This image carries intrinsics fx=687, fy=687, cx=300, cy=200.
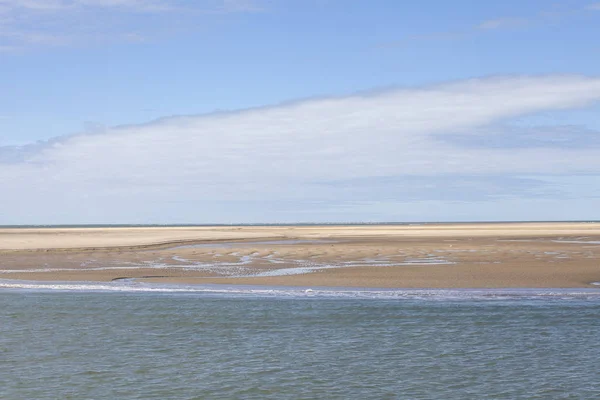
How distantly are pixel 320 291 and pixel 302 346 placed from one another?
29.4ft

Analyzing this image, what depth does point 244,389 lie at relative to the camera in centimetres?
1161

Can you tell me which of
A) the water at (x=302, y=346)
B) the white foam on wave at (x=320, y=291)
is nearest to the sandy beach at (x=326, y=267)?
the white foam on wave at (x=320, y=291)

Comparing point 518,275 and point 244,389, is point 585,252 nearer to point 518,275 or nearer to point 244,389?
point 518,275

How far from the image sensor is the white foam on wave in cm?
2198

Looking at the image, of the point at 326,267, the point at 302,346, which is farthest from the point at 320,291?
the point at 326,267

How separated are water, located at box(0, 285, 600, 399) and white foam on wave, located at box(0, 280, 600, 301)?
0.16 m

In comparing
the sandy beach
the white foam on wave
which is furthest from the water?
the sandy beach

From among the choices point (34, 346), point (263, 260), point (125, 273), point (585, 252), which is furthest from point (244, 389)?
point (585, 252)

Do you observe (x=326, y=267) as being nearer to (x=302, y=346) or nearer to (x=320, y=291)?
(x=320, y=291)

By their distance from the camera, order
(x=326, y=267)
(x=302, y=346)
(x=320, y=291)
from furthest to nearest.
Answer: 1. (x=326, y=267)
2. (x=320, y=291)
3. (x=302, y=346)

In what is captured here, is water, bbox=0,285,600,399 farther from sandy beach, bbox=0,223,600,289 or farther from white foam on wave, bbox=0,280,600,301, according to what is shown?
sandy beach, bbox=0,223,600,289

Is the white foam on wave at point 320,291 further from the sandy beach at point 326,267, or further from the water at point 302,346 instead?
the sandy beach at point 326,267

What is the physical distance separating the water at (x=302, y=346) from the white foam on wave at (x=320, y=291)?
0.53 ft

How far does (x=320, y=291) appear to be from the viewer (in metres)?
23.8
